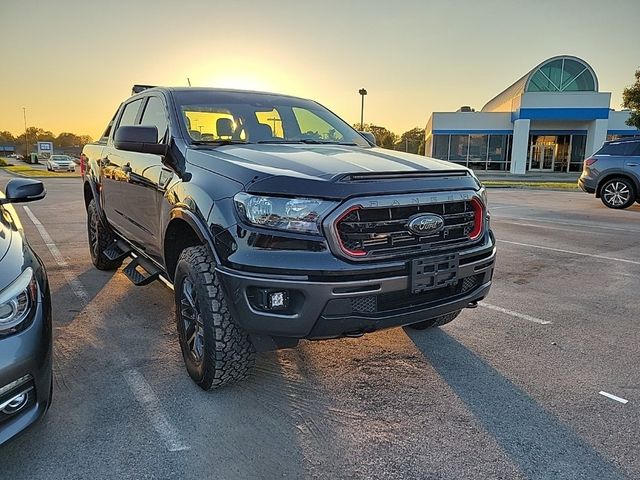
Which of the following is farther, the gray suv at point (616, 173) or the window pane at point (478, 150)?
the window pane at point (478, 150)

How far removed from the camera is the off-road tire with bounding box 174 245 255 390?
109 inches

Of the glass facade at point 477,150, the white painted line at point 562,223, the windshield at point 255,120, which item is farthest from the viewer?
the glass facade at point 477,150

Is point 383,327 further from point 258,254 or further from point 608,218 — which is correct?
point 608,218

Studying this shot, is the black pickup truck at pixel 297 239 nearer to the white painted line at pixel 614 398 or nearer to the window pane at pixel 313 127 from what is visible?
the window pane at pixel 313 127

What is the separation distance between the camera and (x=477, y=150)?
34969mm

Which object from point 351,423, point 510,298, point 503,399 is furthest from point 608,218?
point 351,423

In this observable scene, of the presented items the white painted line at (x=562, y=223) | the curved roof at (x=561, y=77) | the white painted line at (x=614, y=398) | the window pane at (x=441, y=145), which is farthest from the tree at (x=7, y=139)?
the white painted line at (x=614, y=398)

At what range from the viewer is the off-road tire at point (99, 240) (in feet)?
18.3

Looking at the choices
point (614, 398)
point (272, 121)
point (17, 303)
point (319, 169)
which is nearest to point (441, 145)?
point (272, 121)

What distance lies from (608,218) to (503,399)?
9849mm

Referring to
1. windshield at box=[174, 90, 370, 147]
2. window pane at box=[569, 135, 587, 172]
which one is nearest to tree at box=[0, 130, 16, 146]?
window pane at box=[569, 135, 587, 172]

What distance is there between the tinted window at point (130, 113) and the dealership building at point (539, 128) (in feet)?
104

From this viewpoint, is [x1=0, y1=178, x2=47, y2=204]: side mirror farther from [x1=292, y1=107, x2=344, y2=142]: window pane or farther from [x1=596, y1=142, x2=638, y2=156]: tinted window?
[x1=596, y1=142, x2=638, y2=156]: tinted window

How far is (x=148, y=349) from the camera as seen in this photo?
365 centimetres
